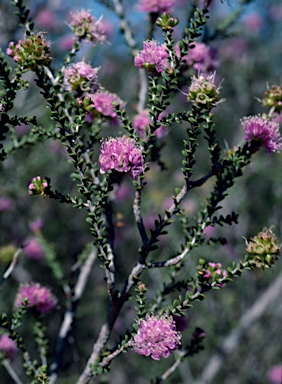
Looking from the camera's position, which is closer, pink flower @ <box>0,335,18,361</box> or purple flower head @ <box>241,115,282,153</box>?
purple flower head @ <box>241,115,282,153</box>

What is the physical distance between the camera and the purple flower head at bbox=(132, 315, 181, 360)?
1.35 metres

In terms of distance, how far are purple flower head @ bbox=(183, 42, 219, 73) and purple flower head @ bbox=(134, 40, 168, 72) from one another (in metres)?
0.68

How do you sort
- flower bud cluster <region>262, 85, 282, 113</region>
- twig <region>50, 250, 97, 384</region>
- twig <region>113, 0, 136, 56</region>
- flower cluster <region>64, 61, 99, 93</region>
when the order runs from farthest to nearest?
twig <region>113, 0, 136, 56</region> < twig <region>50, 250, 97, 384</region> < flower bud cluster <region>262, 85, 282, 113</region> < flower cluster <region>64, 61, 99, 93</region>

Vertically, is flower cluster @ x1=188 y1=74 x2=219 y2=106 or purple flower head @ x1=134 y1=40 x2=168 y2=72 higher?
purple flower head @ x1=134 y1=40 x2=168 y2=72

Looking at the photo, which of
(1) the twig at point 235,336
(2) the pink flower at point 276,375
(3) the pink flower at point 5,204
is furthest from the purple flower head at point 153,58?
(2) the pink flower at point 276,375

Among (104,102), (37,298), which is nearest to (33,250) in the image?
(37,298)

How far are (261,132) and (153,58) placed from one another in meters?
0.46

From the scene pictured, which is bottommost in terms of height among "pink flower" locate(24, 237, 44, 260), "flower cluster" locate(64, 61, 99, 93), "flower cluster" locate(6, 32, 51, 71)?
"flower cluster" locate(6, 32, 51, 71)

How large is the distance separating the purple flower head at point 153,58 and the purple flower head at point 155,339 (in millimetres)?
835

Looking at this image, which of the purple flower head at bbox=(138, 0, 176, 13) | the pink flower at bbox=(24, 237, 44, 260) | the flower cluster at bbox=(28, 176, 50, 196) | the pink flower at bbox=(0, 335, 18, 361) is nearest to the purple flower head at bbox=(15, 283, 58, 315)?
the pink flower at bbox=(0, 335, 18, 361)

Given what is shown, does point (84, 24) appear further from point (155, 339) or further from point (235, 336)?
point (235, 336)

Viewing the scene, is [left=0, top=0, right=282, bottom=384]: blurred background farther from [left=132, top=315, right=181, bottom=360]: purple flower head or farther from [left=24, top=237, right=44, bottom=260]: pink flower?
[left=132, top=315, right=181, bottom=360]: purple flower head

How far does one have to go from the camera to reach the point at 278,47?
731 cm

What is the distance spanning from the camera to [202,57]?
2.31 m
